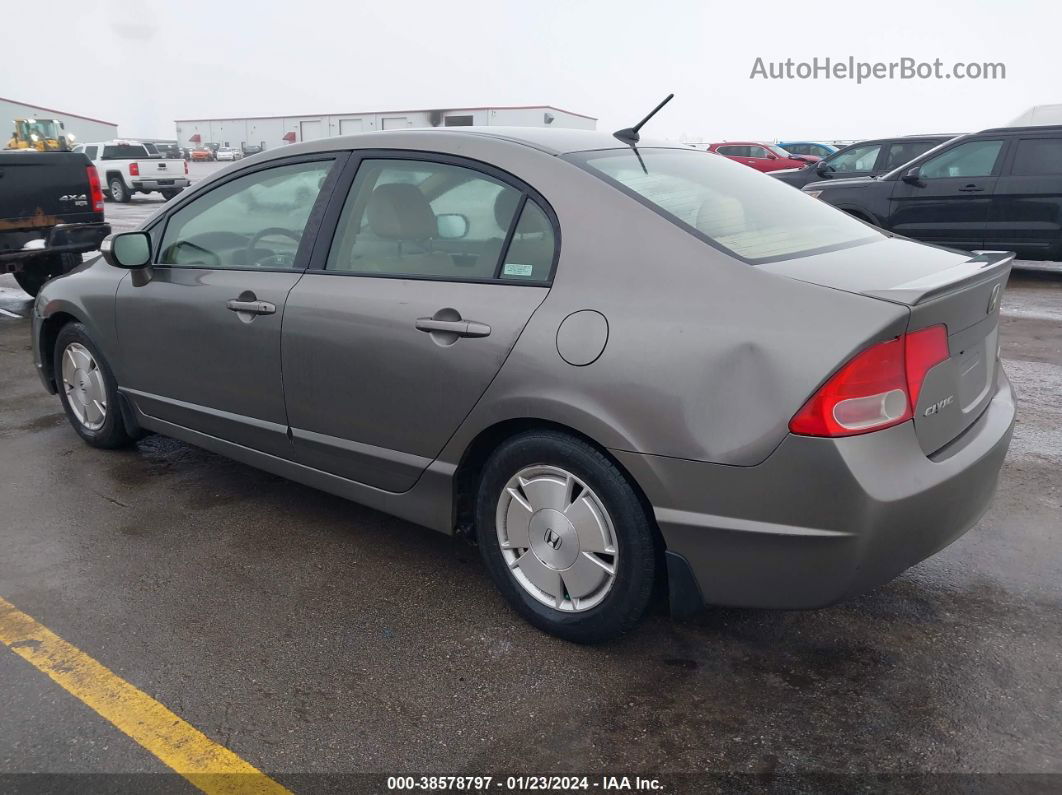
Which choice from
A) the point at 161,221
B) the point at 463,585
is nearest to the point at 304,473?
the point at 463,585

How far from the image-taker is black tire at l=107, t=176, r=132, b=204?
89.5ft

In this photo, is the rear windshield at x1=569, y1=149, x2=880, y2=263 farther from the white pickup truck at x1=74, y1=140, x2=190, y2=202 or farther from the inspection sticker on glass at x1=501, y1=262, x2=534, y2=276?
the white pickup truck at x1=74, y1=140, x2=190, y2=202

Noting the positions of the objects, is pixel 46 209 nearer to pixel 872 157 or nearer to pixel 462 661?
pixel 462 661

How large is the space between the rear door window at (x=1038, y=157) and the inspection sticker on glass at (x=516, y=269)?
29.4 feet

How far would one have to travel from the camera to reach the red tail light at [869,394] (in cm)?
221

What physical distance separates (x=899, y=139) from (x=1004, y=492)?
1127 centimetres

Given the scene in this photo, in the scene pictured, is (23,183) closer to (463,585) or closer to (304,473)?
(304,473)

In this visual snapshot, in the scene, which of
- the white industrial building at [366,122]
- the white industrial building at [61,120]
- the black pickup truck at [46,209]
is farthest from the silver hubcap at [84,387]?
the white industrial building at [61,120]

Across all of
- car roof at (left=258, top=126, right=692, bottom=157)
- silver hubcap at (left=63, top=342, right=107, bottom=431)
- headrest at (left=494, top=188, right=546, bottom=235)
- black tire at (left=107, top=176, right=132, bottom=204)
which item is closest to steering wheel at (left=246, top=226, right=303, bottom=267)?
car roof at (left=258, top=126, right=692, bottom=157)

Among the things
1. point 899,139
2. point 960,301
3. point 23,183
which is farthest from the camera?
point 899,139

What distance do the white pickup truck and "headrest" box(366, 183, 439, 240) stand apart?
2700 cm

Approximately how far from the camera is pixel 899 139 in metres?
13.7

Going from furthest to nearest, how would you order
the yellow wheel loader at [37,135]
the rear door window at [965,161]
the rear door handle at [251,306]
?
the yellow wheel loader at [37,135]
the rear door window at [965,161]
the rear door handle at [251,306]

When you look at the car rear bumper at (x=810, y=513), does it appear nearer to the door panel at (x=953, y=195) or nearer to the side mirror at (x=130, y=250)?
the side mirror at (x=130, y=250)
